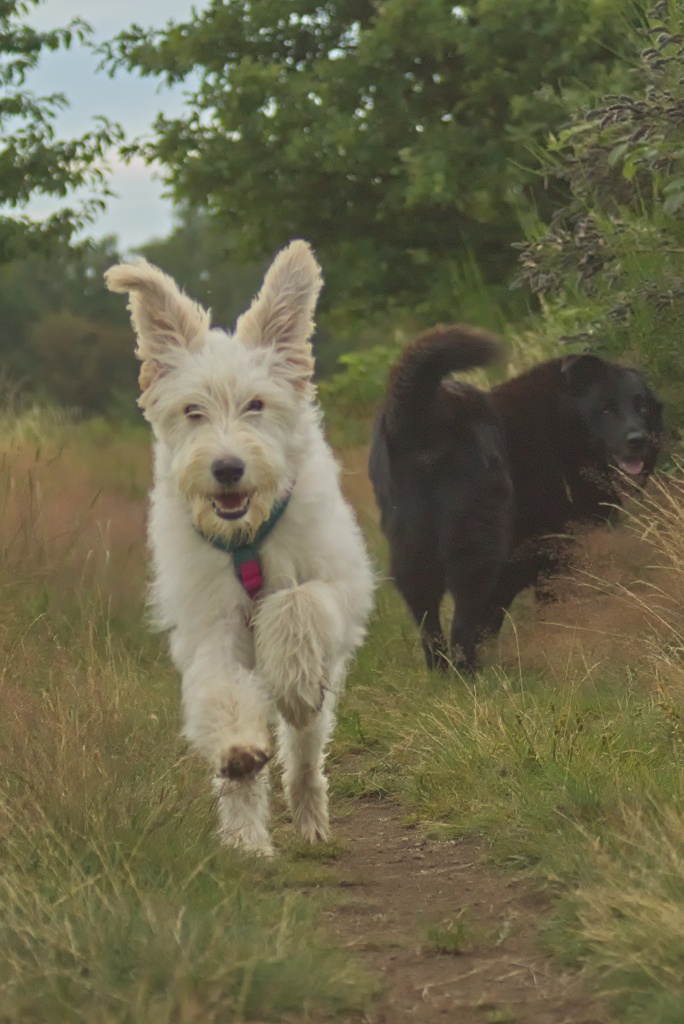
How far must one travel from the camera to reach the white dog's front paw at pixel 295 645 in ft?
14.8

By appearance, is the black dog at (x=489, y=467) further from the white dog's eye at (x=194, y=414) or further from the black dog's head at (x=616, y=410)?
the white dog's eye at (x=194, y=414)

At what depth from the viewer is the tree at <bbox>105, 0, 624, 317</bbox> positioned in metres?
17.5

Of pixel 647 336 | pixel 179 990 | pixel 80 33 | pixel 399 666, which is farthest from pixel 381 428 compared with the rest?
pixel 80 33

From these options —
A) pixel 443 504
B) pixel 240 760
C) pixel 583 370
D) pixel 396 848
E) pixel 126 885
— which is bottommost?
pixel 396 848

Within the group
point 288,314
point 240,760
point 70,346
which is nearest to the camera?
point 240,760

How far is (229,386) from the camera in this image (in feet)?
15.0

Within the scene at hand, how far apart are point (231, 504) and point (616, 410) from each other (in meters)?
3.23

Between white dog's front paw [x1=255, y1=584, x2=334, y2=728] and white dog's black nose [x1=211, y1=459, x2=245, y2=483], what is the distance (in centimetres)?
41

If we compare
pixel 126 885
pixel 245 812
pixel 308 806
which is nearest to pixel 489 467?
pixel 308 806

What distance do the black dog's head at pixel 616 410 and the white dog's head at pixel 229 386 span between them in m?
2.71

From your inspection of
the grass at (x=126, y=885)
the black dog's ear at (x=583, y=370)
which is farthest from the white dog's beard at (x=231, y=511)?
the black dog's ear at (x=583, y=370)

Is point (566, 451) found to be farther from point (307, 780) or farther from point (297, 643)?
point (297, 643)

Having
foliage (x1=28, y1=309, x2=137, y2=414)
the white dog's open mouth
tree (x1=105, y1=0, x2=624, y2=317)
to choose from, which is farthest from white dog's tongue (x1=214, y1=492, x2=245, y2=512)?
foliage (x1=28, y1=309, x2=137, y2=414)

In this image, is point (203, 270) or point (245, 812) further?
point (203, 270)
